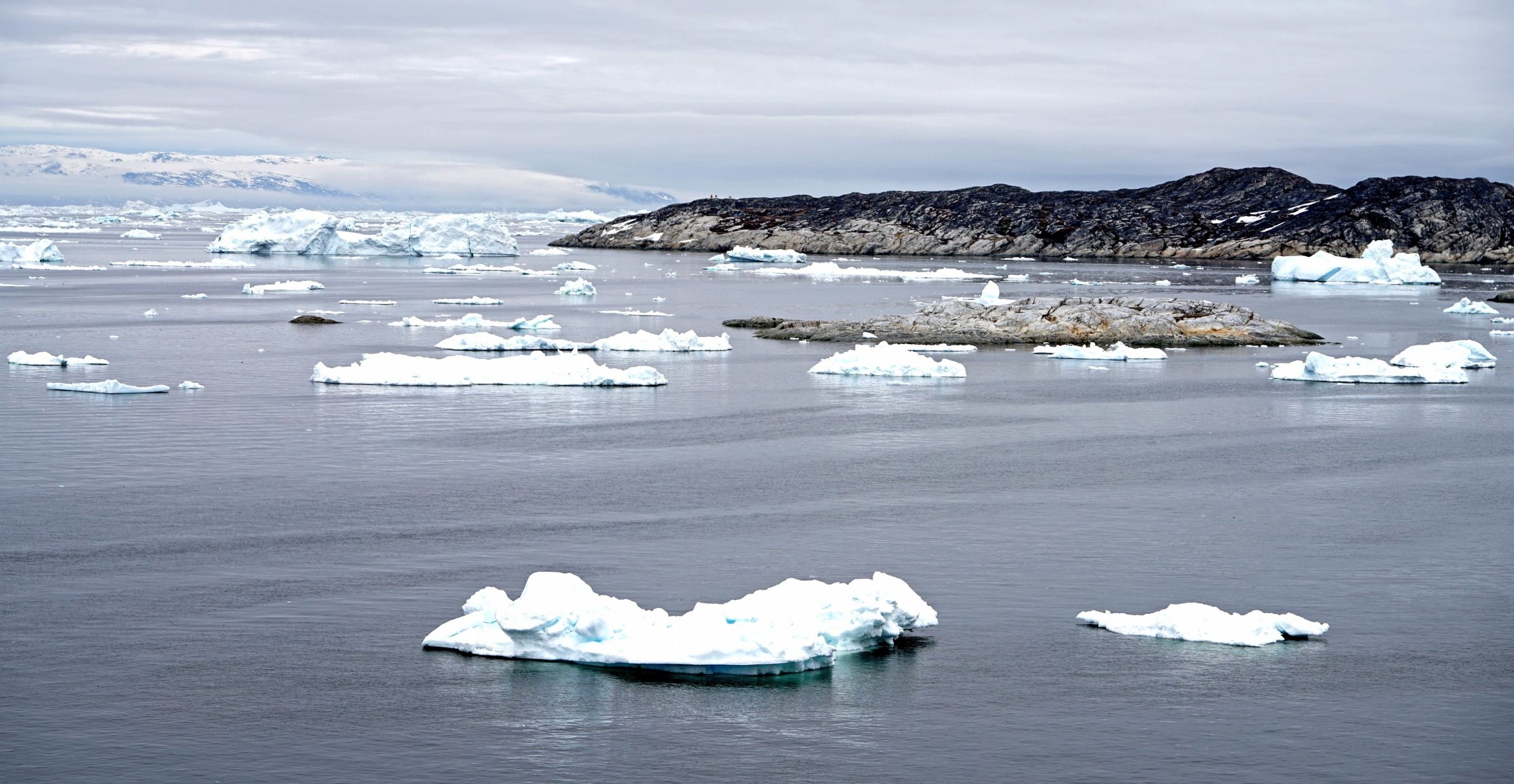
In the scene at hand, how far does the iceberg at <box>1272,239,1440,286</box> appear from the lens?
7844cm

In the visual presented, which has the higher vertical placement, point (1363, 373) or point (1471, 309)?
point (1471, 309)

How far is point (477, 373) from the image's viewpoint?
33.0 meters

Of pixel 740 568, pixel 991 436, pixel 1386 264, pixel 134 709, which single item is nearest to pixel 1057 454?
pixel 991 436

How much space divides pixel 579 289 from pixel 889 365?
29045 mm

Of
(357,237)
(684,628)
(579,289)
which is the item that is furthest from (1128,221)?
(684,628)

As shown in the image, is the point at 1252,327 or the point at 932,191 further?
the point at 932,191

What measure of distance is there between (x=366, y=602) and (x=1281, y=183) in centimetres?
11015

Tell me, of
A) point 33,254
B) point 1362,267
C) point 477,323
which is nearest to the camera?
point 477,323

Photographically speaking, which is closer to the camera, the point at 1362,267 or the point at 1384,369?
the point at 1384,369

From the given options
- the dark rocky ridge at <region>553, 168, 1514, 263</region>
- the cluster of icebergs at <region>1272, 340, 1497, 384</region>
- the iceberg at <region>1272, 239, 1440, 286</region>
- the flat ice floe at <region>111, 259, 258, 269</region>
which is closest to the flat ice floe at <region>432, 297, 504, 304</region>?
the cluster of icebergs at <region>1272, 340, 1497, 384</region>

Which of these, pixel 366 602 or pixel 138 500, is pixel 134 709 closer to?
pixel 366 602

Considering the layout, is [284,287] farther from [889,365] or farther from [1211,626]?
[1211,626]

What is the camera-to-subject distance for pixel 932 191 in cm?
12706

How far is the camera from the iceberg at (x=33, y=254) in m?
79.8
